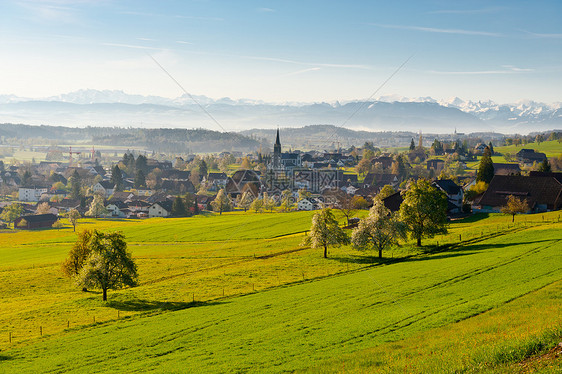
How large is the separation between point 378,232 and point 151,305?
26521mm

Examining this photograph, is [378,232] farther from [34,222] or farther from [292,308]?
[34,222]

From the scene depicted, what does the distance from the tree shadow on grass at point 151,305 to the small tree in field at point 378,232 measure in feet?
70.3

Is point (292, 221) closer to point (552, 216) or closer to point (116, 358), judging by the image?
point (552, 216)

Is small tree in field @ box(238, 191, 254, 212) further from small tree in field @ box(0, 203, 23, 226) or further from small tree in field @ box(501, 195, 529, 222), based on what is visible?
small tree in field @ box(501, 195, 529, 222)

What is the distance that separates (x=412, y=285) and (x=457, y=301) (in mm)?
6120

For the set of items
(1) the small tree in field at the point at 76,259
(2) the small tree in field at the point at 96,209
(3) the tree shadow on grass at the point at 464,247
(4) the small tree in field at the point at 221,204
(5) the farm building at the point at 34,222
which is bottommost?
(5) the farm building at the point at 34,222

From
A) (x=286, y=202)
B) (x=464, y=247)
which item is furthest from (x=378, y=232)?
(x=286, y=202)

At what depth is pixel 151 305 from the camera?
38.1 metres

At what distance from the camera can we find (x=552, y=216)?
212ft

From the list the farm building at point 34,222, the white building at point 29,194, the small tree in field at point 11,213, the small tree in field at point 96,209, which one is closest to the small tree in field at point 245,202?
the small tree in field at point 96,209

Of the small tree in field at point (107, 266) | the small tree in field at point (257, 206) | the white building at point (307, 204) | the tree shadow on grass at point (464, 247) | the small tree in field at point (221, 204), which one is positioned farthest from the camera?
the small tree in field at point (221, 204)

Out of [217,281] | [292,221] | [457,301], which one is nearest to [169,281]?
[217,281]

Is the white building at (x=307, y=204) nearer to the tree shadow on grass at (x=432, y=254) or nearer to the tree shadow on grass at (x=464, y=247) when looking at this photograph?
the tree shadow on grass at (x=432, y=254)

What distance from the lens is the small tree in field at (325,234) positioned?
55.5 meters
